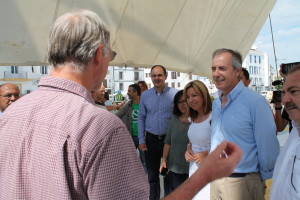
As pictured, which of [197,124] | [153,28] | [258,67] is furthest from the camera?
[258,67]

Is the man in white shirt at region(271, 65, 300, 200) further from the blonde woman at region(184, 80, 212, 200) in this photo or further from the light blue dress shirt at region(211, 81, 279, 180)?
the blonde woman at region(184, 80, 212, 200)

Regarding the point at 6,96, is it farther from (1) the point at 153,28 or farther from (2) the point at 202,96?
(2) the point at 202,96

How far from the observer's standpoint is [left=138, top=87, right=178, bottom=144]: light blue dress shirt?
4.32m

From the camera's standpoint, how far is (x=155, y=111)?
4.43m

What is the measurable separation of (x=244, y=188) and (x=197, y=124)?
1.01m

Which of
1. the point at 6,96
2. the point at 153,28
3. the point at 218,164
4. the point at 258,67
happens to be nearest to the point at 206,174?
the point at 218,164

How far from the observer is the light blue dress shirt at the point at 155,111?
4324 mm

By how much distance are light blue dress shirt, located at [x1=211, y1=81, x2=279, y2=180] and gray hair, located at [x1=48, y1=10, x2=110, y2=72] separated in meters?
1.72

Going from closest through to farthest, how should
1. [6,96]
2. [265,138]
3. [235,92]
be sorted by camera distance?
[265,138]
[235,92]
[6,96]

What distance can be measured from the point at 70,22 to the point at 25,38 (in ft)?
9.03

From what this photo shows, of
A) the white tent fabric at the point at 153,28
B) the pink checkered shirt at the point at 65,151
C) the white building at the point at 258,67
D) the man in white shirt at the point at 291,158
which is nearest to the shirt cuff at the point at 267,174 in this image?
the man in white shirt at the point at 291,158

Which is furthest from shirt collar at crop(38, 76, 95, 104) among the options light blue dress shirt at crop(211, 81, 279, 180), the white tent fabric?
the white tent fabric

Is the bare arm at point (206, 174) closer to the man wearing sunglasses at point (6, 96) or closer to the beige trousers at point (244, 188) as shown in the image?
the beige trousers at point (244, 188)

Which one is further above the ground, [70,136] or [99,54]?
[99,54]
